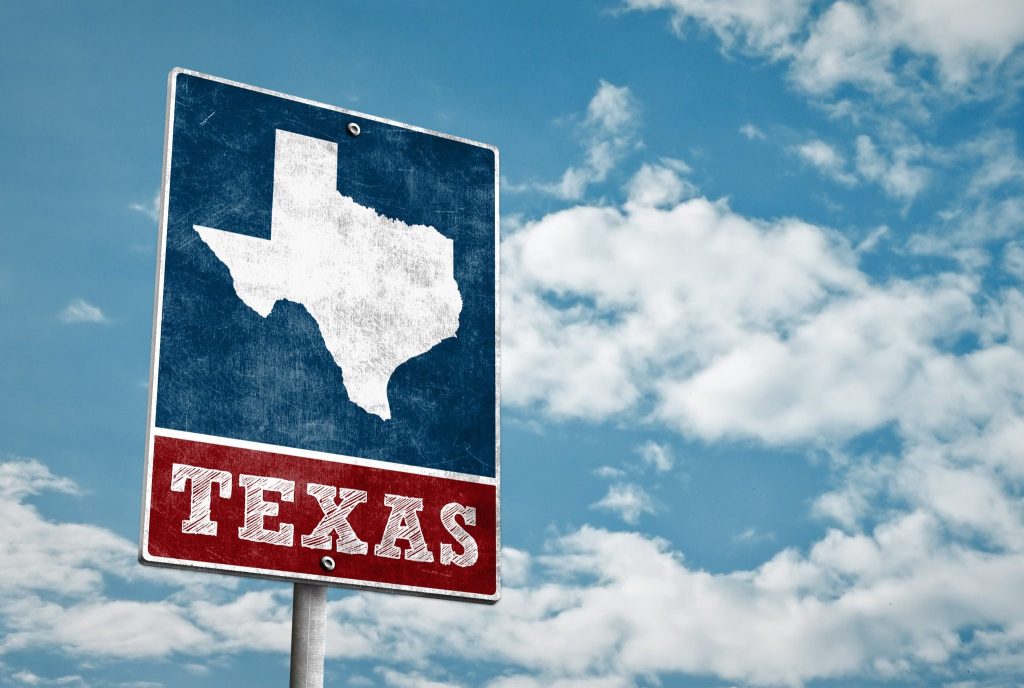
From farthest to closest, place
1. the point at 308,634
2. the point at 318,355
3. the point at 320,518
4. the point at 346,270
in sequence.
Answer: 1. the point at 346,270
2. the point at 318,355
3. the point at 320,518
4. the point at 308,634

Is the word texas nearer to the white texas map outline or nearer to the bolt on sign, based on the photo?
the bolt on sign

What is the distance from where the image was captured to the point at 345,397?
5.93 m

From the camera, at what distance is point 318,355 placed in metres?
5.93

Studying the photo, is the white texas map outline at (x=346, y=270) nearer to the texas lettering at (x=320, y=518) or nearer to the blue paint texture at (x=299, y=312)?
the blue paint texture at (x=299, y=312)

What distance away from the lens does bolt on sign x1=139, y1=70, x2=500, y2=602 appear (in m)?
5.62

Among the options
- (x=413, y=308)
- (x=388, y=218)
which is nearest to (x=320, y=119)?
(x=388, y=218)

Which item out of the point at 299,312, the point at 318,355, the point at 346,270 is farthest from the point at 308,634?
the point at 346,270

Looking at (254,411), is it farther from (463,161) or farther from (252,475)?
(463,161)

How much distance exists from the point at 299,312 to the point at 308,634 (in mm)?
1287

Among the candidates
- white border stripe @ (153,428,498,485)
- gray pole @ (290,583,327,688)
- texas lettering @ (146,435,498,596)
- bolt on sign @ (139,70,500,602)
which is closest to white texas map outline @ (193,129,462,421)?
bolt on sign @ (139,70,500,602)

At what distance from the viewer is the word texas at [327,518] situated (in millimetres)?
5551

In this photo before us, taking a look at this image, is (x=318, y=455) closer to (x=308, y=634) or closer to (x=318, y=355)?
(x=318, y=355)

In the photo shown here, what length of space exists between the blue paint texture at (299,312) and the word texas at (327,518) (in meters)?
0.17

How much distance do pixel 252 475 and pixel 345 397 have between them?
51cm
